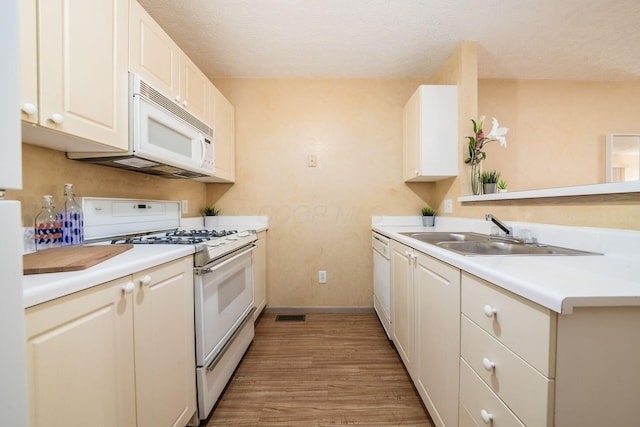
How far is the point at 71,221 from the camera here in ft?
3.75

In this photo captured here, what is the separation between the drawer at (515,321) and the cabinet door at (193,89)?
1916 millimetres

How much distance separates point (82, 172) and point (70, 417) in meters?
1.18

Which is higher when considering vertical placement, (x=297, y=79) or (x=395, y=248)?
(x=297, y=79)

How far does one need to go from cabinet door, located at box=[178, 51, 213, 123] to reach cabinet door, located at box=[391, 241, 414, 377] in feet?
5.70

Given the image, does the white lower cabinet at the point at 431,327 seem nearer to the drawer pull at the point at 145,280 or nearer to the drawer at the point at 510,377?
the drawer at the point at 510,377

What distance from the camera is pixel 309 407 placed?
1339mm

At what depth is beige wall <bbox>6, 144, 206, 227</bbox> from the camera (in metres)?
1.04

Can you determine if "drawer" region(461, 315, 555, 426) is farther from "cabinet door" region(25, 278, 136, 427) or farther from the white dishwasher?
"cabinet door" region(25, 278, 136, 427)

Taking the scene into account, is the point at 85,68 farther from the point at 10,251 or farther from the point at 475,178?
the point at 475,178

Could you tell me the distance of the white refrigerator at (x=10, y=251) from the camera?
16.2 inches

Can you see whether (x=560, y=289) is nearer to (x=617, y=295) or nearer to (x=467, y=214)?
(x=617, y=295)

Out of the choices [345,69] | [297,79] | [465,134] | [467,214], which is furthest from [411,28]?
[467,214]

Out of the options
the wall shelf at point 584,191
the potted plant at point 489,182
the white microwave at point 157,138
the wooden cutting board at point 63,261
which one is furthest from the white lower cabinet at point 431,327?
the white microwave at point 157,138

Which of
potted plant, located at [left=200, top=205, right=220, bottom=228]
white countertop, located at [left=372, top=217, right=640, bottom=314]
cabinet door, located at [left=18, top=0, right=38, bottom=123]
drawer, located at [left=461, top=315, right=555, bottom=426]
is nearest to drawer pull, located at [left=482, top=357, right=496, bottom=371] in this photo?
drawer, located at [left=461, top=315, right=555, bottom=426]
